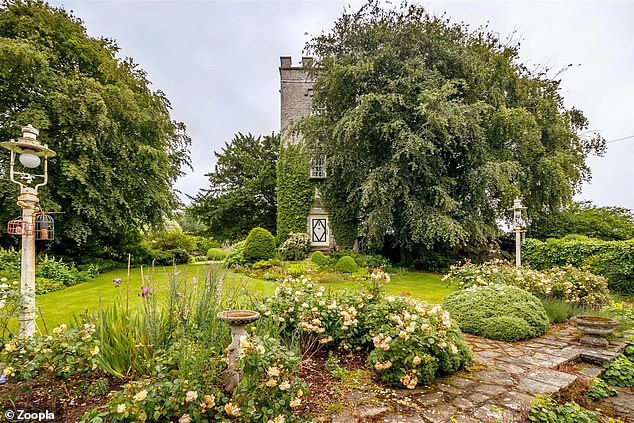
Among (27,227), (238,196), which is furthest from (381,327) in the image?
(238,196)

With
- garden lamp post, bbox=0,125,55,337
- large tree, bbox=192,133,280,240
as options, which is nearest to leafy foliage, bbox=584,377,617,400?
garden lamp post, bbox=0,125,55,337

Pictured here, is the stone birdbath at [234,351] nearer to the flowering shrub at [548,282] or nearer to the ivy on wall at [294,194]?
the flowering shrub at [548,282]

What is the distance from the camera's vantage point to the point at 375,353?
2.71 metres

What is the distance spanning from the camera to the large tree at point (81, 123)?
28.1ft

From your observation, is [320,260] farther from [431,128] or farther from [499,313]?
[499,313]

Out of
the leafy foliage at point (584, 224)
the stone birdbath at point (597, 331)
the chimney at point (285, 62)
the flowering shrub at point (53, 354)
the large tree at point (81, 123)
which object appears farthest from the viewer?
the chimney at point (285, 62)

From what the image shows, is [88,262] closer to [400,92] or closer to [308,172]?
[308,172]

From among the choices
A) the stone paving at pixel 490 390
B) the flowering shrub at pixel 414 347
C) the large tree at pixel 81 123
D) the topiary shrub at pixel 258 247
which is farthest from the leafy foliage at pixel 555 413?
the large tree at pixel 81 123

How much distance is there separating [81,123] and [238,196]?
8246mm

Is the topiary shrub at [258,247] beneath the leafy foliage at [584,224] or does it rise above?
beneath

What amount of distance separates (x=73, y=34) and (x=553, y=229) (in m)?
17.3

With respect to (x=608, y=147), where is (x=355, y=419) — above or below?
below

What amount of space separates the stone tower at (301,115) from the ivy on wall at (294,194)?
206mm

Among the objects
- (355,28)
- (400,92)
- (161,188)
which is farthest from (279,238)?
(355,28)
